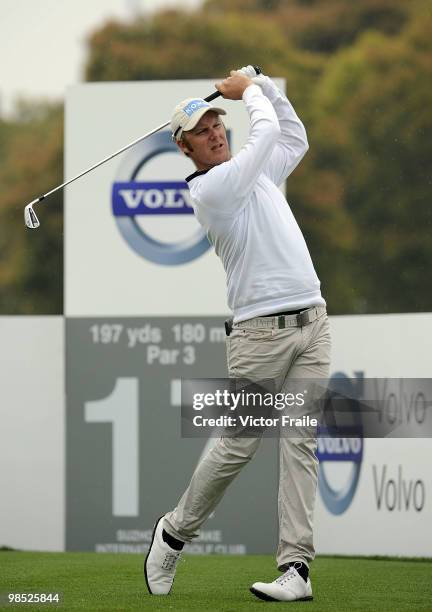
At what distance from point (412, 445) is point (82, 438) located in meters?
1.75

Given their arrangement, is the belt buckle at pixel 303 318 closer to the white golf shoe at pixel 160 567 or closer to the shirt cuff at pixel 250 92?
the shirt cuff at pixel 250 92

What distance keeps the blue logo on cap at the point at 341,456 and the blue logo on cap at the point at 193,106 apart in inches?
102

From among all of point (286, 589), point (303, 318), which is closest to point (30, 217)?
point (303, 318)

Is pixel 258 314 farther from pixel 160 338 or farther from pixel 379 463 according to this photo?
pixel 160 338

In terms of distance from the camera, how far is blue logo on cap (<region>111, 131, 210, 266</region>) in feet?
26.0

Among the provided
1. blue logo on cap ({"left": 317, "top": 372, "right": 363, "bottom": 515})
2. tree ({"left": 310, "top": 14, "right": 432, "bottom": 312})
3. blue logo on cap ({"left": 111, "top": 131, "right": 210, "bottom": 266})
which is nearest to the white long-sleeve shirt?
blue logo on cap ({"left": 317, "top": 372, "right": 363, "bottom": 515})

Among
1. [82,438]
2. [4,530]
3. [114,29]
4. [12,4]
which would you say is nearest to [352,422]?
[82,438]

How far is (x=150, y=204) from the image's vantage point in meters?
7.96

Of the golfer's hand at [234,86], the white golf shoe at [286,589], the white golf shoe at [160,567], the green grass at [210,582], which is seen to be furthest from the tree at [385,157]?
the white golf shoe at [286,589]

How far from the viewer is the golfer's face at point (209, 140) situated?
536 centimetres

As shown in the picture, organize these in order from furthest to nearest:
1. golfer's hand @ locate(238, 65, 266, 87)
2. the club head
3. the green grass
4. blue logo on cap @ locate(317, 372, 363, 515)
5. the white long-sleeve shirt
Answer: blue logo on cap @ locate(317, 372, 363, 515) < the club head < golfer's hand @ locate(238, 65, 266, 87) < the white long-sleeve shirt < the green grass

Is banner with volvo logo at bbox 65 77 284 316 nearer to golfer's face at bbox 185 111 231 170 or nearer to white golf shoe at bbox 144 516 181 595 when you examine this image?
→ golfer's face at bbox 185 111 231 170

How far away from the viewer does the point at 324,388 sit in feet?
17.6

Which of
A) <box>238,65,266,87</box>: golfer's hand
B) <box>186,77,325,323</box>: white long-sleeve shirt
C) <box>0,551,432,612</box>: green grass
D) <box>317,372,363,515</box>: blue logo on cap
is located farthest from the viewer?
<box>317,372,363,515</box>: blue logo on cap
